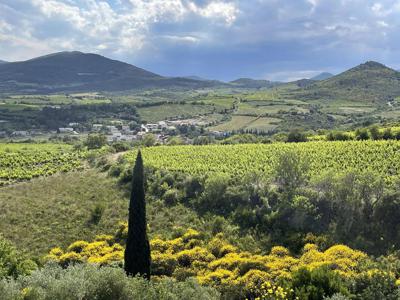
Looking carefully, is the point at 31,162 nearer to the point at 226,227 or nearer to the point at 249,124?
the point at 226,227

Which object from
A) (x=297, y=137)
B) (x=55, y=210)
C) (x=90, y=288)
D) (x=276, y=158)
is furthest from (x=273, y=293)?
(x=297, y=137)

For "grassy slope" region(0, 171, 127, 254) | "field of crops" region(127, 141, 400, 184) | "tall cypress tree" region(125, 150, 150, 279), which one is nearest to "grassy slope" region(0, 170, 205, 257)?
"grassy slope" region(0, 171, 127, 254)

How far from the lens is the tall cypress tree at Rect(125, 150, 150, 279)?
2702 cm

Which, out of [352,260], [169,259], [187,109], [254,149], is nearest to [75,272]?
[169,259]

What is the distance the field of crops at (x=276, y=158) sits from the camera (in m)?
45.7

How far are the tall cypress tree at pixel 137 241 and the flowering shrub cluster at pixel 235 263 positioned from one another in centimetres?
295

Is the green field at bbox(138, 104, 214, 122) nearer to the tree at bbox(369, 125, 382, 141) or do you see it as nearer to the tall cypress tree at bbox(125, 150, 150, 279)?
the tree at bbox(369, 125, 382, 141)

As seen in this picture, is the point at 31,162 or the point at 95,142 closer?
the point at 31,162

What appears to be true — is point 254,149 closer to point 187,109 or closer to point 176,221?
point 176,221

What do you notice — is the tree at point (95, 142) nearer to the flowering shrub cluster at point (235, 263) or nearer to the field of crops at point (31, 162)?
the field of crops at point (31, 162)

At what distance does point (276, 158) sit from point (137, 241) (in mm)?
30134

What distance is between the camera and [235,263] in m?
29.2

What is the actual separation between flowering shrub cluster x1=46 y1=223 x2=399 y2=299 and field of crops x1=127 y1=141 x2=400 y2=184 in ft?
45.0

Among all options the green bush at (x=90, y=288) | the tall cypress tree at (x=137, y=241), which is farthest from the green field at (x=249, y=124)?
the green bush at (x=90, y=288)
